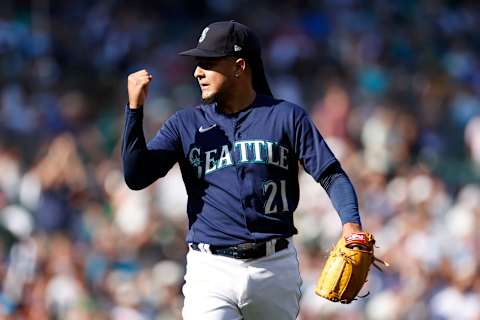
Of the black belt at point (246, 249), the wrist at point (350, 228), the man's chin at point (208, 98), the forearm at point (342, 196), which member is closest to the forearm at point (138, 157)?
→ the man's chin at point (208, 98)

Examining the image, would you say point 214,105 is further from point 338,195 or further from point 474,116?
point 474,116

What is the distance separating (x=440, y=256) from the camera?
10211mm

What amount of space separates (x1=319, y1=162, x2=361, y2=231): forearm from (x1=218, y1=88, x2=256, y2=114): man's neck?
1.63 ft

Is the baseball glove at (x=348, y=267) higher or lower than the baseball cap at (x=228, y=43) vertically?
lower

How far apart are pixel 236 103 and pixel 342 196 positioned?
66cm

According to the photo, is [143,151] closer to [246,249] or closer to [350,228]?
[246,249]

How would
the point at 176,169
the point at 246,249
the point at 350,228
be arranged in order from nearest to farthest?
the point at 350,228 < the point at 246,249 < the point at 176,169

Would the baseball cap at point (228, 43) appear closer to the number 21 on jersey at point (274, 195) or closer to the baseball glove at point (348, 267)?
the number 21 on jersey at point (274, 195)

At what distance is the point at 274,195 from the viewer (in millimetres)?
5090

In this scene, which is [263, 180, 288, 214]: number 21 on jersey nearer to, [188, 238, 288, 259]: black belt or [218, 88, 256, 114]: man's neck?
[188, 238, 288, 259]: black belt

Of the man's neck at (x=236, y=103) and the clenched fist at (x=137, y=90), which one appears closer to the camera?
the clenched fist at (x=137, y=90)

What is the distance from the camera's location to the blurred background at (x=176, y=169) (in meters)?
9.90

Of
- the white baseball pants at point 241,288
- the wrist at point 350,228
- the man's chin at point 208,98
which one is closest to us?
the wrist at point 350,228

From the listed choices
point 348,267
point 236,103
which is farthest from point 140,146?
point 348,267
